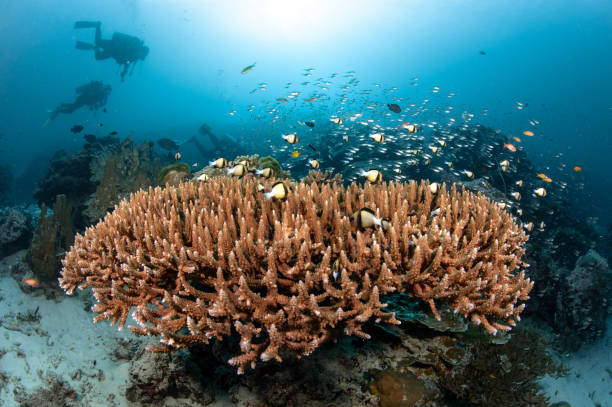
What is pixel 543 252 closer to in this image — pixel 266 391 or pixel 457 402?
pixel 457 402

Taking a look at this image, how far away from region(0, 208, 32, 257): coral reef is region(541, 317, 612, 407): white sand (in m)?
16.8

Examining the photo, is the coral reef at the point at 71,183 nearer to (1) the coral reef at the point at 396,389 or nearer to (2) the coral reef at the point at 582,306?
(1) the coral reef at the point at 396,389

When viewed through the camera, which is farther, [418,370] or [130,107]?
[130,107]

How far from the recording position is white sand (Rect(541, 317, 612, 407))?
655cm

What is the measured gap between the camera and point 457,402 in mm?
3641

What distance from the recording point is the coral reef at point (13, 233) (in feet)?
30.8

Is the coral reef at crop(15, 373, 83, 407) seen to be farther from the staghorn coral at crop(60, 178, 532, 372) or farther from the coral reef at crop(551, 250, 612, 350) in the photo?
the coral reef at crop(551, 250, 612, 350)

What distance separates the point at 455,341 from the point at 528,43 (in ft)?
572

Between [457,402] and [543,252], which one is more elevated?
[457,402]

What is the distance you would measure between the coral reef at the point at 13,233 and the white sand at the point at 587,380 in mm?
16796

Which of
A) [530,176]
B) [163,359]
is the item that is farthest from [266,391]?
[530,176]

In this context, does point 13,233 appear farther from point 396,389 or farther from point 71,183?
point 396,389

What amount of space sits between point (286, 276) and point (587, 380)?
386 inches

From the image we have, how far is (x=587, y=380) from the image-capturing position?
7195mm
